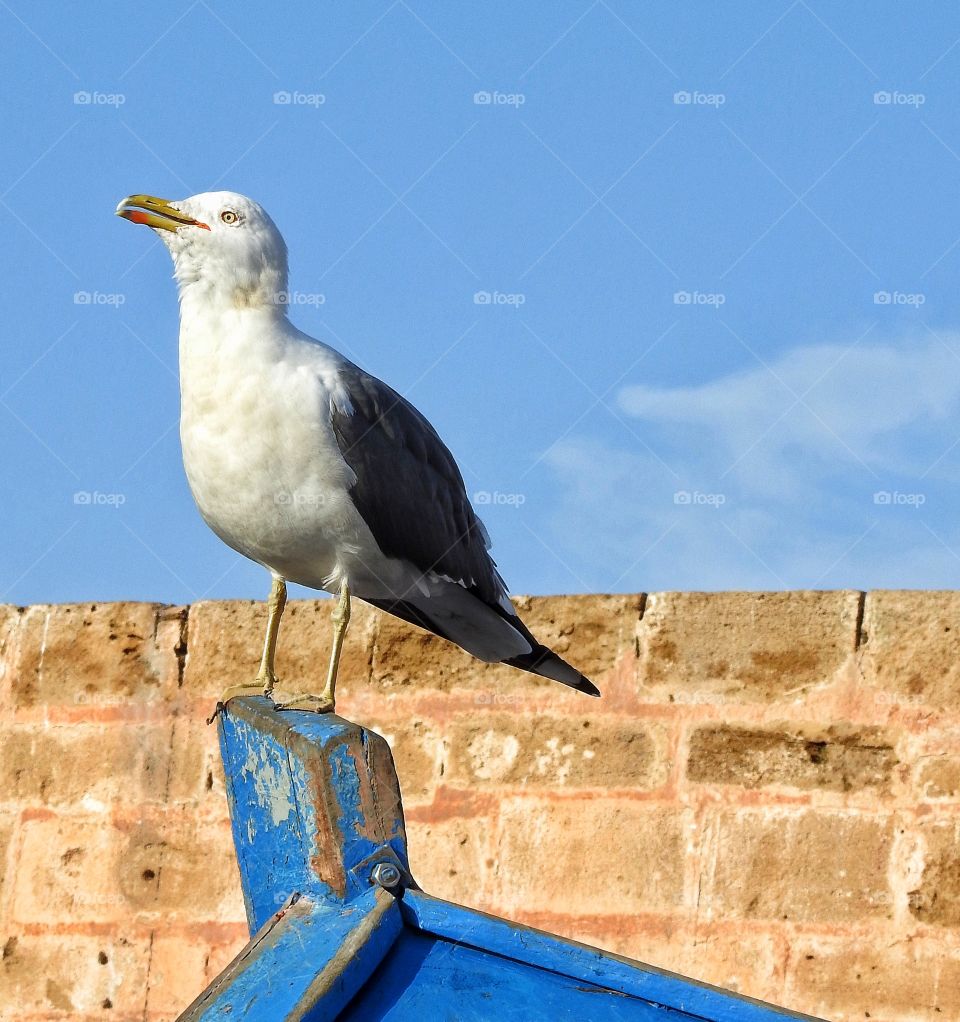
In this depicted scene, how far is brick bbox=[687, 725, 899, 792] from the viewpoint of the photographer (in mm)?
5215

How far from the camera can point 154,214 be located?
12.7 ft

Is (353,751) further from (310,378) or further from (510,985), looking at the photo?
(310,378)

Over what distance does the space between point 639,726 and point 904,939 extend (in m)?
1.03

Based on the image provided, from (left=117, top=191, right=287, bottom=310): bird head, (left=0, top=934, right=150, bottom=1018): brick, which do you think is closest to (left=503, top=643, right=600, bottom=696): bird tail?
(left=117, top=191, right=287, bottom=310): bird head

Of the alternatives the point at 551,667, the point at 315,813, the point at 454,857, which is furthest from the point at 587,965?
the point at 454,857

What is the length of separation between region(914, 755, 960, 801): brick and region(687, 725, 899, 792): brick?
95 mm

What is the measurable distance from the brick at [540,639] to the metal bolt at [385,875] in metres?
2.94

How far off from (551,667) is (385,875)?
2165 mm

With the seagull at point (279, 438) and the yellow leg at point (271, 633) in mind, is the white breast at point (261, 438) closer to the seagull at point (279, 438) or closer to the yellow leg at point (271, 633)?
the seagull at point (279, 438)

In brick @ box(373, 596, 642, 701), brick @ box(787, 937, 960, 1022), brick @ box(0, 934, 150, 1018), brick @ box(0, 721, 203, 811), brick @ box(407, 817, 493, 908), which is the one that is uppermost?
brick @ box(373, 596, 642, 701)

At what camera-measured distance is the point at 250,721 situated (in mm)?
2715

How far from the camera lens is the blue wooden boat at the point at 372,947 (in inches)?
93.0

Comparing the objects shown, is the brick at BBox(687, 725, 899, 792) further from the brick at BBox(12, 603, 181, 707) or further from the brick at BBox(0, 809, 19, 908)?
the brick at BBox(0, 809, 19, 908)

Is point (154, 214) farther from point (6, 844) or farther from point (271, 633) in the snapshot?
point (6, 844)
